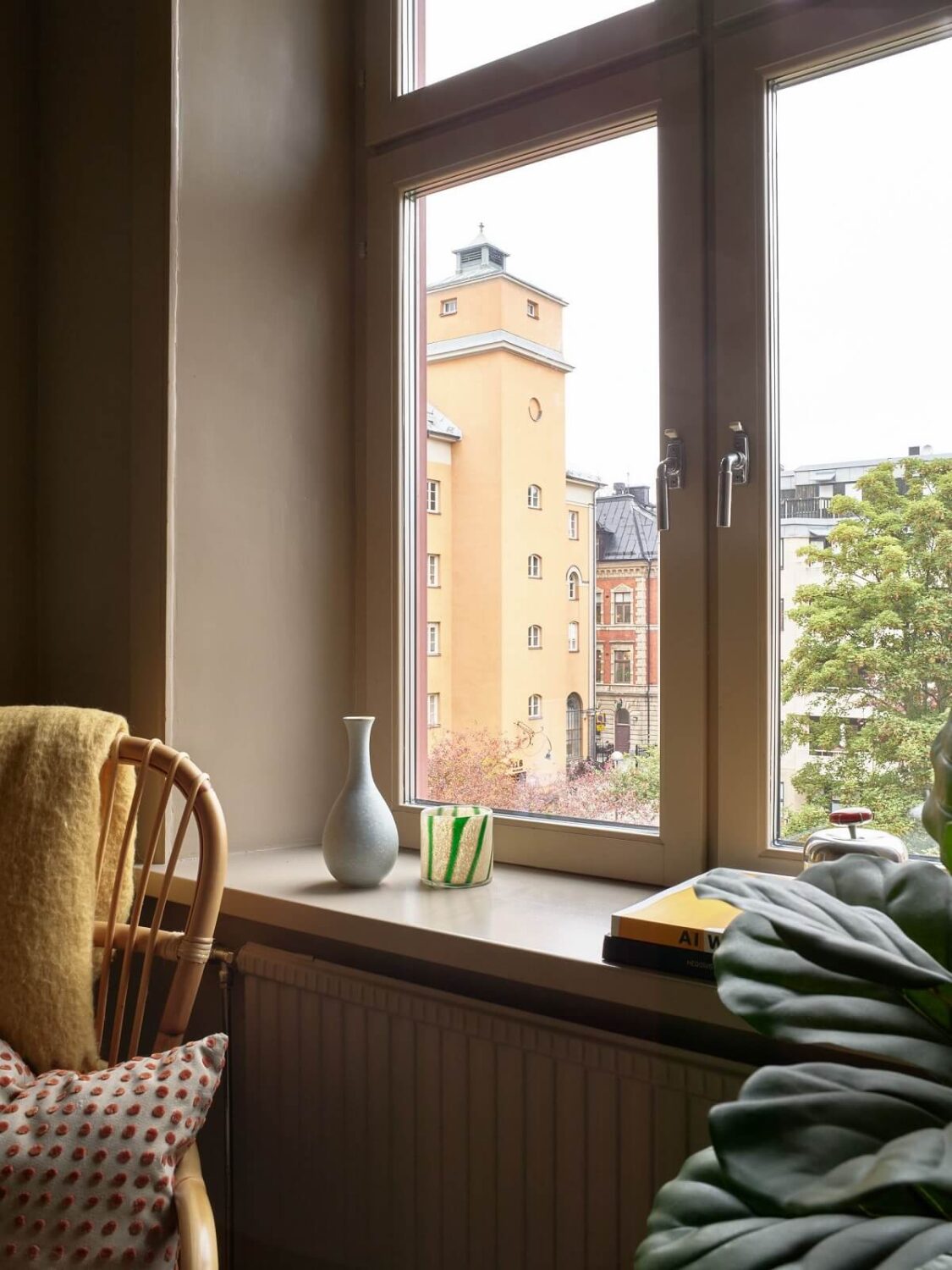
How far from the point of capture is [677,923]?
110cm

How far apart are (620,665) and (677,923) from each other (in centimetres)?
46

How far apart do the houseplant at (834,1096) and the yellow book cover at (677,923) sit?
0.45 meters

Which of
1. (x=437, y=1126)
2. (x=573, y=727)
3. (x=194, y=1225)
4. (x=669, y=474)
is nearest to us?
(x=194, y=1225)

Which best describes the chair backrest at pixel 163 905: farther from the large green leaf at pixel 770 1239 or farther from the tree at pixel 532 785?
the large green leaf at pixel 770 1239

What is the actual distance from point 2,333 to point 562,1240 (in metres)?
1.66

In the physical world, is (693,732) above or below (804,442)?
below

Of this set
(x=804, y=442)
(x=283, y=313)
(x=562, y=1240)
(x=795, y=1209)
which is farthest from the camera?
(x=283, y=313)

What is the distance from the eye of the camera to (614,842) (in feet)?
4.81

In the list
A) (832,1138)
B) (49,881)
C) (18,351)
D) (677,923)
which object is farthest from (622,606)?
(18,351)

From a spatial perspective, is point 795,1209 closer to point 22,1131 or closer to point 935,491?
point 22,1131

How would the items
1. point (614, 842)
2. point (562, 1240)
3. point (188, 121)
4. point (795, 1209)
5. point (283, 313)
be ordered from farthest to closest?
point (283, 313), point (188, 121), point (614, 842), point (562, 1240), point (795, 1209)

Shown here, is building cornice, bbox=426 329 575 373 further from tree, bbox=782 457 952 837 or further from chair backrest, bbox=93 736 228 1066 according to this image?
chair backrest, bbox=93 736 228 1066

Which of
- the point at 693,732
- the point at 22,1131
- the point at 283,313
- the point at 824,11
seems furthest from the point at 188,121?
the point at 22,1131

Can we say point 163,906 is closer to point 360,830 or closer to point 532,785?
point 360,830
